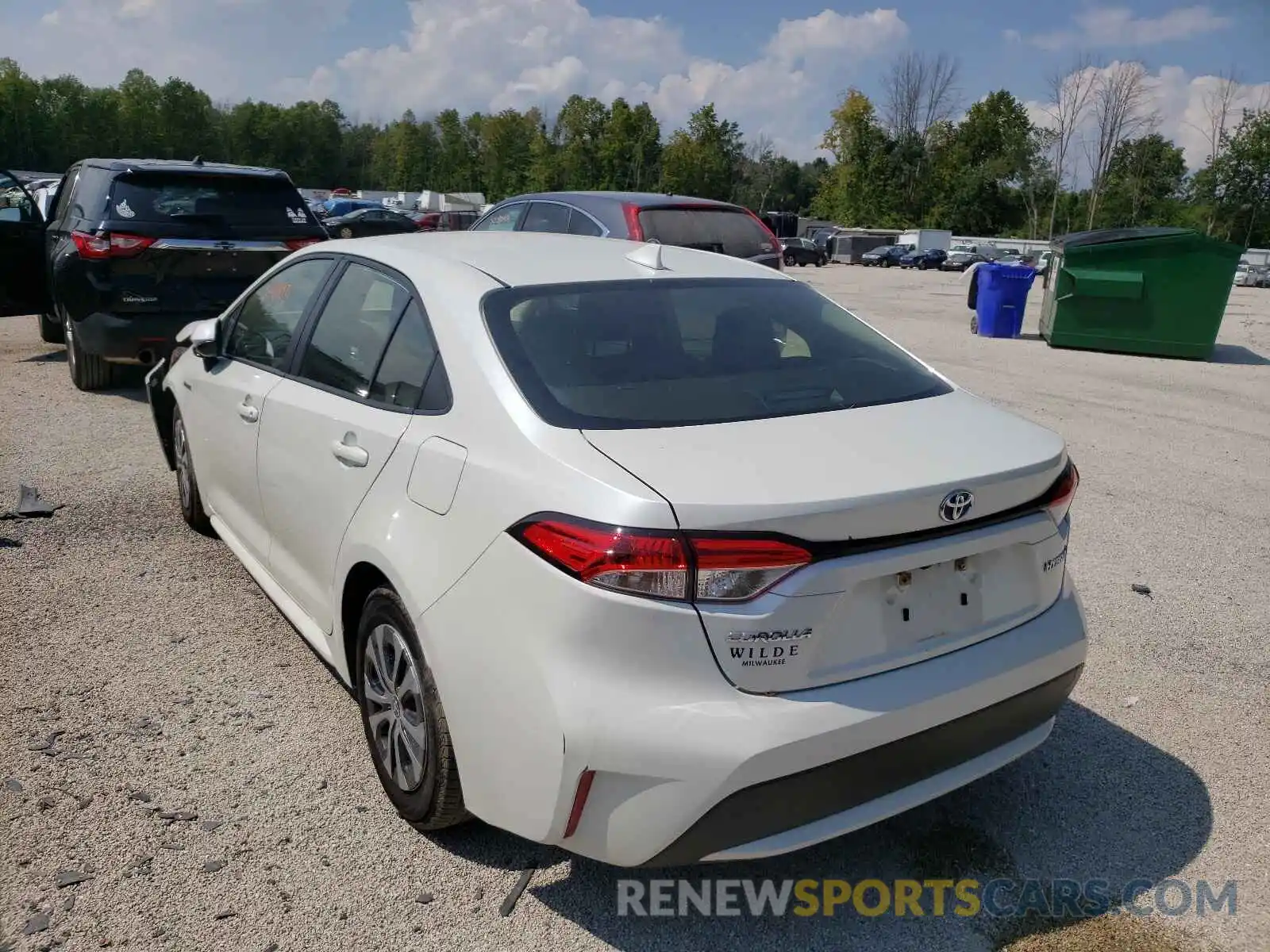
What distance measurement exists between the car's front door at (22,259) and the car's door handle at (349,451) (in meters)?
7.57

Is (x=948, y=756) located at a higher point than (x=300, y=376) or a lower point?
lower

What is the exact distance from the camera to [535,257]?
129 inches

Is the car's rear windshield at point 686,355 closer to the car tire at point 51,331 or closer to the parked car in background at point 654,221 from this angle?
the parked car in background at point 654,221

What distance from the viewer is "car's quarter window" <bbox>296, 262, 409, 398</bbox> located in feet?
10.2

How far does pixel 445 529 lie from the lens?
245 centimetres

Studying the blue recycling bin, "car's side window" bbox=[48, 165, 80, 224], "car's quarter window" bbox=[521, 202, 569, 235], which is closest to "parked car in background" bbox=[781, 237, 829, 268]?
the blue recycling bin

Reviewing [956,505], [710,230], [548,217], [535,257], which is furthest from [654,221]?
[956,505]

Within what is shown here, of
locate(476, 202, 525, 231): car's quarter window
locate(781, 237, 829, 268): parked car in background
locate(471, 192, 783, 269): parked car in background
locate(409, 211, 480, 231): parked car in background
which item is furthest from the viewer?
locate(781, 237, 829, 268): parked car in background

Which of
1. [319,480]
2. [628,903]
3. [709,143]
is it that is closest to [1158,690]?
[628,903]

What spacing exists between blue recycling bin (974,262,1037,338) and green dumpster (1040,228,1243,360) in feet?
4.17

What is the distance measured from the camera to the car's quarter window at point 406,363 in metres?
2.81

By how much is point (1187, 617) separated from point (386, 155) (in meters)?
127

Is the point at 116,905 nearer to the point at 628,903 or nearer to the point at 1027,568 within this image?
the point at 628,903

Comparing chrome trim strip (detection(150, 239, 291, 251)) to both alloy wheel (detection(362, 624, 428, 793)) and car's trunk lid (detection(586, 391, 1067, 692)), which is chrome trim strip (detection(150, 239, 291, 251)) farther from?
car's trunk lid (detection(586, 391, 1067, 692))
